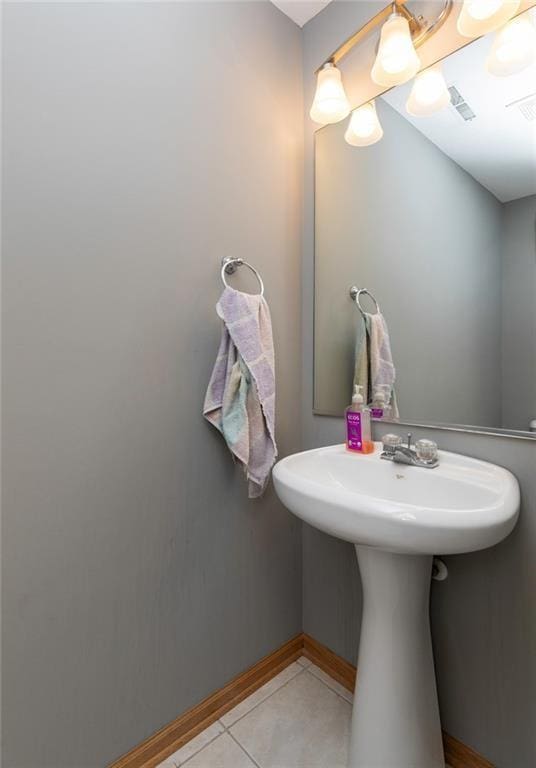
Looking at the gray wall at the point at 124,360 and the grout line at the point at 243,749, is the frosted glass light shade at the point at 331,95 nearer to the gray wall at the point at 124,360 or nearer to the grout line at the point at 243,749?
the gray wall at the point at 124,360

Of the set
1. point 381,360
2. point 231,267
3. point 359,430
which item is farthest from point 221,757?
point 231,267

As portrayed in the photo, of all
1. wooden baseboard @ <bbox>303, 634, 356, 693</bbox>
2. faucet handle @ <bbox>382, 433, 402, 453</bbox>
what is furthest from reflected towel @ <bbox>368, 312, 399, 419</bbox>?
wooden baseboard @ <bbox>303, 634, 356, 693</bbox>

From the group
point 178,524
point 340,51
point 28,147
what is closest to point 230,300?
point 28,147

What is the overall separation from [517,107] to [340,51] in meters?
0.58

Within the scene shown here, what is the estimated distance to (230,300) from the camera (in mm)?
1021

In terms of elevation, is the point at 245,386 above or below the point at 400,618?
above

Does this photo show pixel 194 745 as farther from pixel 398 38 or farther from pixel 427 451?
pixel 398 38

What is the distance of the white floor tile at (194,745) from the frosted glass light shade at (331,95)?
1942 millimetres

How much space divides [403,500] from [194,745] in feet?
3.03

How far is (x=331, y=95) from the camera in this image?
1.13 metres

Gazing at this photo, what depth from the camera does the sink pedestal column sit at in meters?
0.84

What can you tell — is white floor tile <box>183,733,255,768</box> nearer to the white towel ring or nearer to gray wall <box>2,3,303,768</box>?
gray wall <box>2,3,303,768</box>

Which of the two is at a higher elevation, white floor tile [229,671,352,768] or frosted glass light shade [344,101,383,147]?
frosted glass light shade [344,101,383,147]

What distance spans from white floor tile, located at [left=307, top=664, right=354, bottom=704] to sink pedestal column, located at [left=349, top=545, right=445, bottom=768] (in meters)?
0.30
